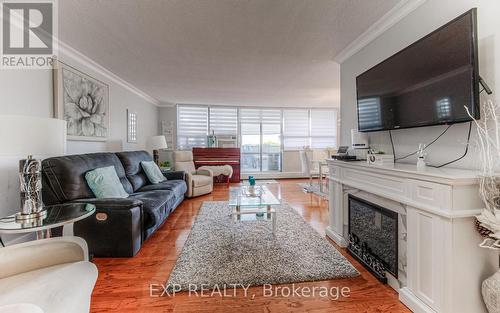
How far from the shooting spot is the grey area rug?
6.02 ft

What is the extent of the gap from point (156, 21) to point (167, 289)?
94.6 inches

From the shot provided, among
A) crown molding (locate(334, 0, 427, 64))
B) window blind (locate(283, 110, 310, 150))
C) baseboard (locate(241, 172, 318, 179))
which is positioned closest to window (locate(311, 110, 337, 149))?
window blind (locate(283, 110, 310, 150))

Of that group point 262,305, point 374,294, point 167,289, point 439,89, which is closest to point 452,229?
point 374,294

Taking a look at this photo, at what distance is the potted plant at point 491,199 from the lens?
1155 millimetres

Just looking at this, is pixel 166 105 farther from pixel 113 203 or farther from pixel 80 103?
pixel 113 203

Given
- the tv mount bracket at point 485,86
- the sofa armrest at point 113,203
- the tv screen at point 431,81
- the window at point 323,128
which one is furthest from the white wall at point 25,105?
the window at point 323,128

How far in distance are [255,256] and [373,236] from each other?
1.11 metres

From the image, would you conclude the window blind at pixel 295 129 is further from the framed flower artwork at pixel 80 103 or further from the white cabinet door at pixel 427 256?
the white cabinet door at pixel 427 256

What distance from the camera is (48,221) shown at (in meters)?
1.52

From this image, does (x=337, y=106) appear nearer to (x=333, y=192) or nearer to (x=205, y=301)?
(x=333, y=192)

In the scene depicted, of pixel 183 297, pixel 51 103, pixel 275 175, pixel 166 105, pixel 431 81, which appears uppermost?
pixel 166 105

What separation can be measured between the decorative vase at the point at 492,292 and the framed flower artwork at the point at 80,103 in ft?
13.5

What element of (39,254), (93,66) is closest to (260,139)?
(93,66)

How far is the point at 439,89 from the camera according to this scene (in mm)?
1498
